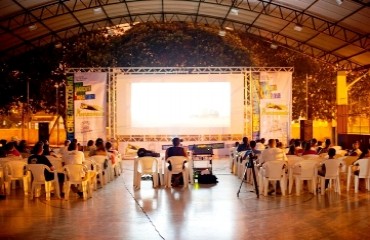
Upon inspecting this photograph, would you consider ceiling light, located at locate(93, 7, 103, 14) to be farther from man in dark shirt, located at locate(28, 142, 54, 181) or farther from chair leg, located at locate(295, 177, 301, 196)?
chair leg, located at locate(295, 177, 301, 196)

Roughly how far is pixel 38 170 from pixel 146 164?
2.32 metres

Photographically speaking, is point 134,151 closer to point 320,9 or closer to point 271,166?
point 320,9

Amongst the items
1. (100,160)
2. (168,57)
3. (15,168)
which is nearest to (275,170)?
(100,160)

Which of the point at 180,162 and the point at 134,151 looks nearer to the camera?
the point at 180,162

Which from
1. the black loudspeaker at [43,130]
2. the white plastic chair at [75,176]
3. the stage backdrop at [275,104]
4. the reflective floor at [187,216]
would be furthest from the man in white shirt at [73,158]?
the stage backdrop at [275,104]

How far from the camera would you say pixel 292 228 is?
20.9ft

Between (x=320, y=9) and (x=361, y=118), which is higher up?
(x=320, y=9)

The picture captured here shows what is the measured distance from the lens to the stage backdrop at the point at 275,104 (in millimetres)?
17984

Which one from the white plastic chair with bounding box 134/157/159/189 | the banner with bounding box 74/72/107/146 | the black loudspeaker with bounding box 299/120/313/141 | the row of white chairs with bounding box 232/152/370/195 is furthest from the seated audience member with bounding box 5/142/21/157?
the black loudspeaker with bounding box 299/120/313/141

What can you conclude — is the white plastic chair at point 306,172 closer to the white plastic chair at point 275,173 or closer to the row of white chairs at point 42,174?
the white plastic chair at point 275,173

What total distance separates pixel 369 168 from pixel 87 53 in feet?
54.8

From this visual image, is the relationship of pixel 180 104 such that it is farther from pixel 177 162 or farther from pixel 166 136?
pixel 177 162

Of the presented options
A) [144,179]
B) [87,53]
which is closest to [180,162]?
[144,179]

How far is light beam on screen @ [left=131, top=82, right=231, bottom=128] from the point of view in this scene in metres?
17.8
